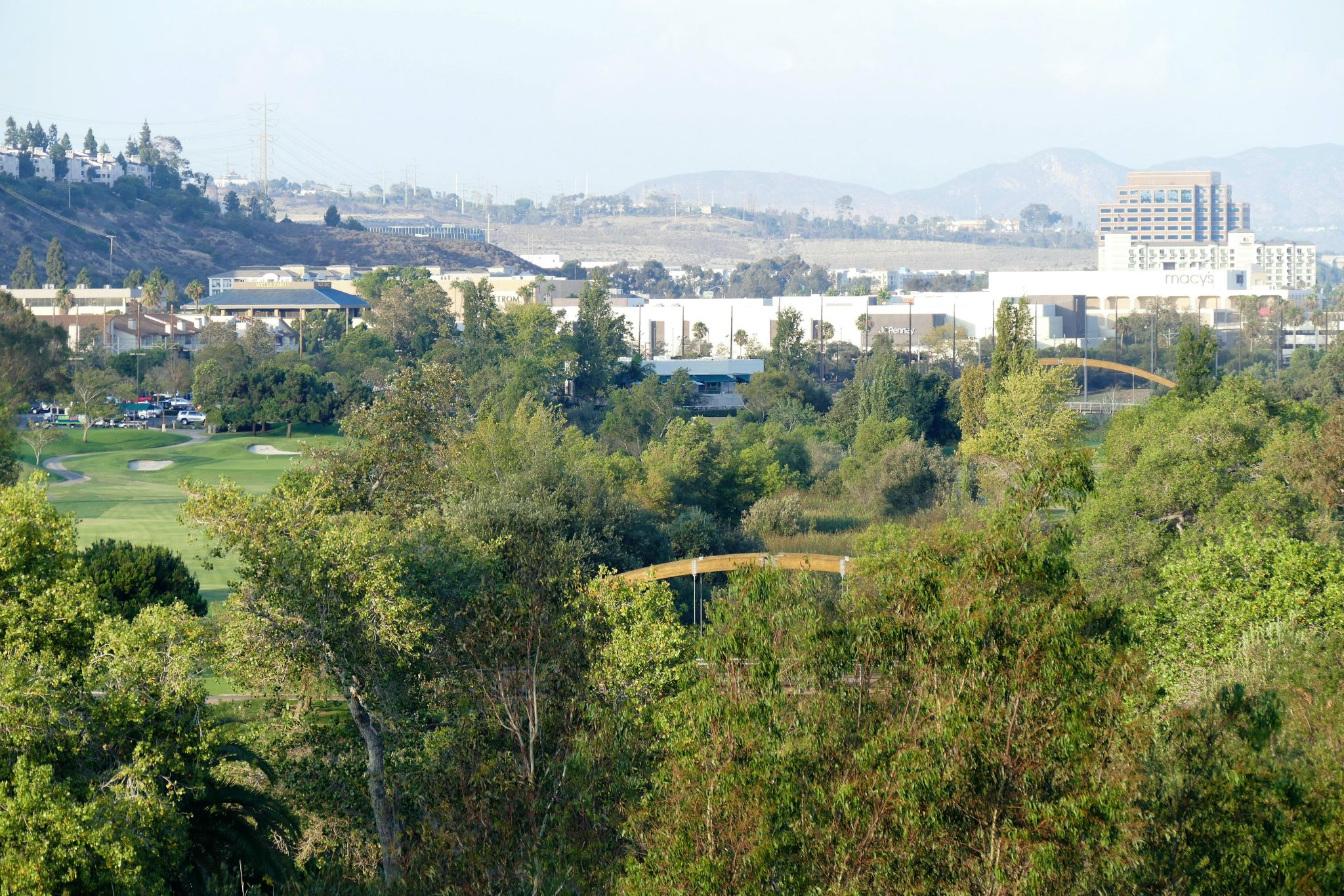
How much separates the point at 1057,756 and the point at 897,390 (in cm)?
4890

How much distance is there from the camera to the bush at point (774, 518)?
3881 cm

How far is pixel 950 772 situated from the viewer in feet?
32.8

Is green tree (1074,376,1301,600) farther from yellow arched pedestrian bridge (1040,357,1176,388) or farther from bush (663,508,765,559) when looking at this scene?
yellow arched pedestrian bridge (1040,357,1176,388)

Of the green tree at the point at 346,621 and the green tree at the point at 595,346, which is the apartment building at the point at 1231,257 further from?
the green tree at the point at 346,621

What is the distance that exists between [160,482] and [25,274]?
288 feet

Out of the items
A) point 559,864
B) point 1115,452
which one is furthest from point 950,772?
point 1115,452

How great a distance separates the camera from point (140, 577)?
918 inches

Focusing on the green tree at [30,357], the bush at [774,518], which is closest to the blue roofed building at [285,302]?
the green tree at [30,357]

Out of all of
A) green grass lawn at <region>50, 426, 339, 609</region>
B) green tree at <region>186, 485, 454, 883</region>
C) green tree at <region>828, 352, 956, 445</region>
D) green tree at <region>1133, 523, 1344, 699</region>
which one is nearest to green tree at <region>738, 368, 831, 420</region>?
green tree at <region>828, 352, 956, 445</region>

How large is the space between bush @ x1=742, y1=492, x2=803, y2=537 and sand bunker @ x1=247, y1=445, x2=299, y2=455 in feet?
77.0

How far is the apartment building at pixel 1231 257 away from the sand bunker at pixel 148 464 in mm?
142056

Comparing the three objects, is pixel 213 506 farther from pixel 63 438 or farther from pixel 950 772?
pixel 63 438

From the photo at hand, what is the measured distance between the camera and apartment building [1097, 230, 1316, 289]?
17600cm

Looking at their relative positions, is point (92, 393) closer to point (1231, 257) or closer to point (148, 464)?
point (148, 464)
